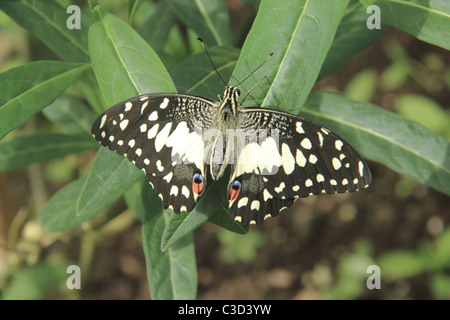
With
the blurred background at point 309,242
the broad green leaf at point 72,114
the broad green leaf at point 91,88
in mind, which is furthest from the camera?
the blurred background at point 309,242

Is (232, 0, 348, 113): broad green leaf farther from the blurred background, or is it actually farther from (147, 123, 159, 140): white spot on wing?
the blurred background

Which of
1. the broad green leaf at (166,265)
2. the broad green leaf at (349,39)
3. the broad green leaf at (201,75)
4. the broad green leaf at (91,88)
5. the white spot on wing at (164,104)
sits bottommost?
the broad green leaf at (166,265)

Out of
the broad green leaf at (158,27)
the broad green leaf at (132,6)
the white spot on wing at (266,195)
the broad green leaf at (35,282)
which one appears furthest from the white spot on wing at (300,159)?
the broad green leaf at (35,282)

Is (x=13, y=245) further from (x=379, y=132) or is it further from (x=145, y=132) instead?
(x=379, y=132)

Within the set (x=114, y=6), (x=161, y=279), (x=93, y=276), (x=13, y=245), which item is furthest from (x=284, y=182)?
(x=114, y=6)

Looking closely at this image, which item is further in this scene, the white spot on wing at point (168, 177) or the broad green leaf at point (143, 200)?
the broad green leaf at point (143, 200)

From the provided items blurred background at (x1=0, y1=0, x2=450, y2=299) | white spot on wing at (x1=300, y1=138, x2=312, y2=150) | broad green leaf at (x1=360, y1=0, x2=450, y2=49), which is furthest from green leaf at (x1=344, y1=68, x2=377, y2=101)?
white spot on wing at (x1=300, y1=138, x2=312, y2=150)

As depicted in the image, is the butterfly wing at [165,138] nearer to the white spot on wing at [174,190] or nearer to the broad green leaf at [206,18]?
the white spot on wing at [174,190]
